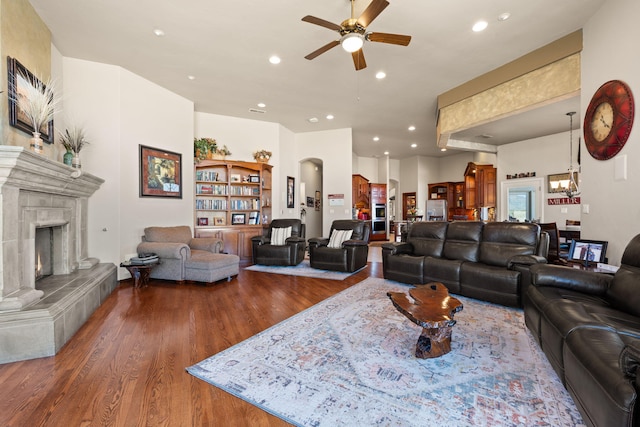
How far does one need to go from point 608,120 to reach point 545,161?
5209 mm

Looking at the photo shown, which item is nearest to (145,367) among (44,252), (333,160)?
(44,252)

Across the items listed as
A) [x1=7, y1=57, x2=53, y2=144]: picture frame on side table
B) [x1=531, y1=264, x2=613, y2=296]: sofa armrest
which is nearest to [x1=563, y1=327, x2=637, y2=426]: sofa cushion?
[x1=531, y1=264, x2=613, y2=296]: sofa armrest

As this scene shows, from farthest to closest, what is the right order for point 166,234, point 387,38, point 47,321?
point 166,234
point 387,38
point 47,321

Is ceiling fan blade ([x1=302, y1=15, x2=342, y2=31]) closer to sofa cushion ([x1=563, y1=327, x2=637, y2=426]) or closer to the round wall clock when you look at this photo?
the round wall clock

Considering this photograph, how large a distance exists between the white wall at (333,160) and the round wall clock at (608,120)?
4.87 m

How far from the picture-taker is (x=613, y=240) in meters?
3.02

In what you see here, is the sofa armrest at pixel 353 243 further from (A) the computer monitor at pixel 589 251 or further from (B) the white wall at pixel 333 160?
(A) the computer monitor at pixel 589 251

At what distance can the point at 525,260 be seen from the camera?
10.8 feet

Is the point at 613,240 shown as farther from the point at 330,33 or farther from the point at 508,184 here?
the point at 508,184

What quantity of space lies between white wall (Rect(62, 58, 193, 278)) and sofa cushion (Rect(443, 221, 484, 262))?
5031mm

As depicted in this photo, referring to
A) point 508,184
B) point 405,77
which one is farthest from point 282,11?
point 508,184

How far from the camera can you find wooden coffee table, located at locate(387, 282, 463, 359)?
2.00m

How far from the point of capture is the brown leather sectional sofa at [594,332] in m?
1.11

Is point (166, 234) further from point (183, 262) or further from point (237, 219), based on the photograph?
point (237, 219)
